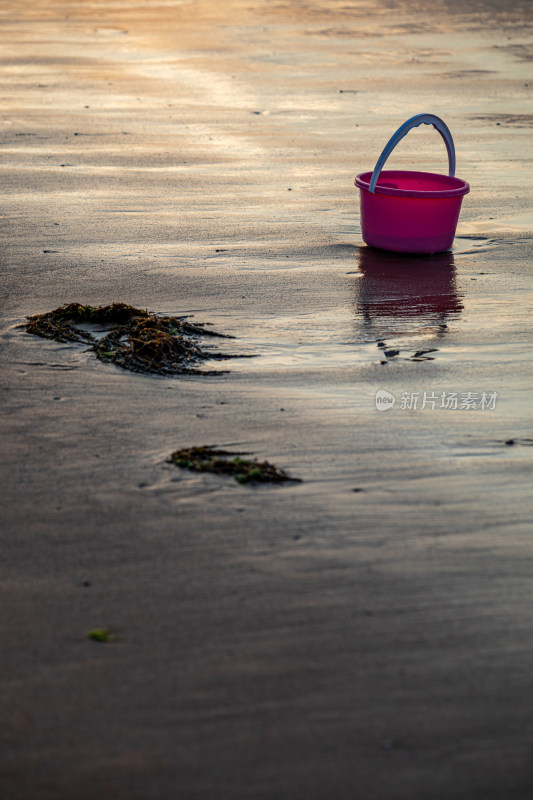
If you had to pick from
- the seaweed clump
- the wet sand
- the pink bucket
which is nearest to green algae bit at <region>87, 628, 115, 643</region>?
the wet sand

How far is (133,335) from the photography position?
4.68 m

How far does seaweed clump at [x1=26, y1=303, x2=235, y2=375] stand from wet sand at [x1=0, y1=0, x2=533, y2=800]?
0.11 meters

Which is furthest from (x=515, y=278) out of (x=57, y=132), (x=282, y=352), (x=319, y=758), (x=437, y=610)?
(x=57, y=132)

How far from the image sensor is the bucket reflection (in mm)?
5039

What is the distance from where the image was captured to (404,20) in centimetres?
1856

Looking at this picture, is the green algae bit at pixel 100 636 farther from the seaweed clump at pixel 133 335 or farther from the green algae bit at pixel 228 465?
the seaweed clump at pixel 133 335

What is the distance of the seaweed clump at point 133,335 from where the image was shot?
4.40 meters

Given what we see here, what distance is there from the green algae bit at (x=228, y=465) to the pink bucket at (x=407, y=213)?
3.05 m

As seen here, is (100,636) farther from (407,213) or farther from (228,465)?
(407,213)

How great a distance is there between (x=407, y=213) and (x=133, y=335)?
242 cm

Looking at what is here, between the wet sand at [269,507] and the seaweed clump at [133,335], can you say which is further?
the seaweed clump at [133,335]

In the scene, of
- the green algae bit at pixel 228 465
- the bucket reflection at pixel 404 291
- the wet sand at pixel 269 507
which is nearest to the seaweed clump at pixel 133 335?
the wet sand at pixel 269 507

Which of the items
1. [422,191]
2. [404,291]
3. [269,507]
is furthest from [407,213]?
[269,507]

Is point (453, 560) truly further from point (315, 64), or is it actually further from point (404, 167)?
point (315, 64)
